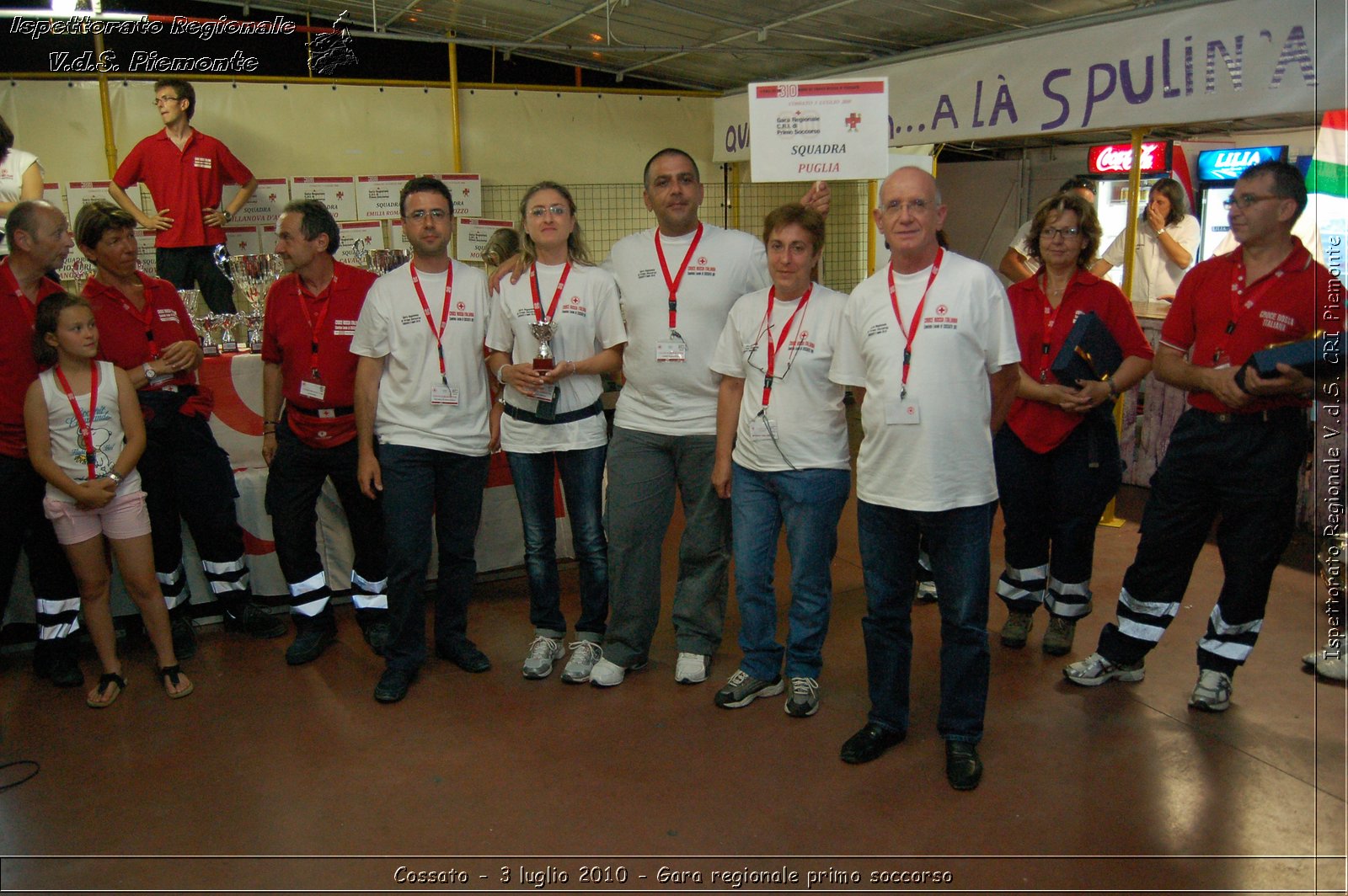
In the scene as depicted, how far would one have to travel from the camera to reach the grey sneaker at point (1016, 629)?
12.4 feet

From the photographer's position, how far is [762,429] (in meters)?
3.08

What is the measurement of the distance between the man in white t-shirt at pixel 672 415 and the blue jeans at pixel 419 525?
1.79 feet

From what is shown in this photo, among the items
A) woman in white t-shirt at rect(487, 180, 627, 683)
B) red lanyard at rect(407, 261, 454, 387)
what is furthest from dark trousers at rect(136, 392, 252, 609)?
woman in white t-shirt at rect(487, 180, 627, 683)

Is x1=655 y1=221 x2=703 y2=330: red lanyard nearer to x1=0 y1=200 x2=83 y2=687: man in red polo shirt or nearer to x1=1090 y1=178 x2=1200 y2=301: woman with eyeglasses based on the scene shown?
x1=0 y1=200 x2=83 y2=687: man in red polo shirt

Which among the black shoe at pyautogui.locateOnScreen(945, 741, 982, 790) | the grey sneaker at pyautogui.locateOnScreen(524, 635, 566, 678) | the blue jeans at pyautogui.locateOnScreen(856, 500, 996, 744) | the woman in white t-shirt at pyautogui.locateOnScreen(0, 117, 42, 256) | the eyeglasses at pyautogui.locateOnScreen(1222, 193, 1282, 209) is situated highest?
the woman in white t-shirt at pyautogui.locateOnScreen(0, 117, 42, 256)

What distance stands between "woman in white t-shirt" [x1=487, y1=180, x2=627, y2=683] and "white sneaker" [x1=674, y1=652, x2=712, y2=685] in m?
0.30

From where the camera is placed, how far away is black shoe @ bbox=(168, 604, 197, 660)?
12.6 feet

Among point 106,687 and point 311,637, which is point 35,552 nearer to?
point 106,687

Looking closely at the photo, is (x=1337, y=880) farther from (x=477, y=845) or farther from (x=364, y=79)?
(x=364, y=79)

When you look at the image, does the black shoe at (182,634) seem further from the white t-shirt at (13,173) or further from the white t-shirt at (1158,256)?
the white t-shirt at (1158,256)

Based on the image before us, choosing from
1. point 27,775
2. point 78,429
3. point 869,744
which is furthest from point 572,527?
point 27,775

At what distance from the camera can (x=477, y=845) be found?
2541 millimetres

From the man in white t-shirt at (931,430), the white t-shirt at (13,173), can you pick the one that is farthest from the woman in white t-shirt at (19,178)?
the man in white t-shirt at (931,430)

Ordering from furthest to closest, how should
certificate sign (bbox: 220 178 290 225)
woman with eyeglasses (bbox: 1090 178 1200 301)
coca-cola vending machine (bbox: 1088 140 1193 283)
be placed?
coca-cola vending machine (bbox: 1088 140 1193 283) < certificate sign (bbox: 220 178 290 225) < woman with eyeglasses (bbox: 1090 178 1200 301)
